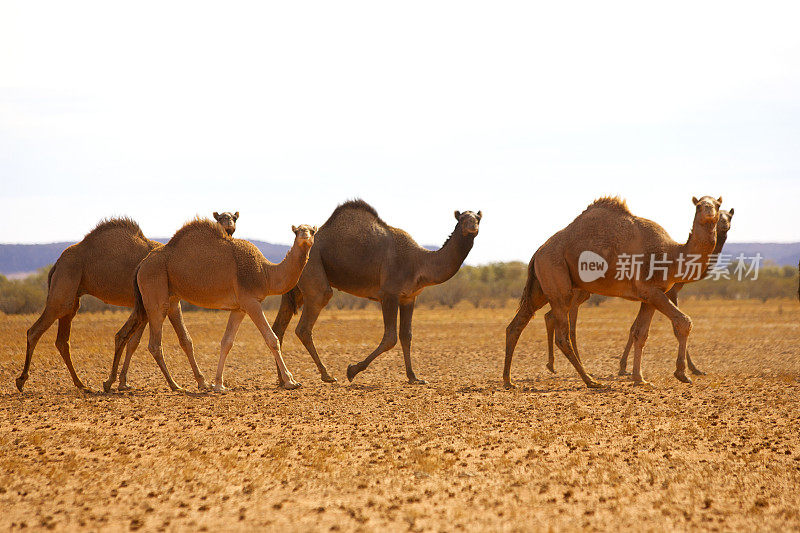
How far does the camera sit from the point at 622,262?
1270 cm

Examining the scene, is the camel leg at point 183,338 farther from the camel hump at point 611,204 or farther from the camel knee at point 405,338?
the camel hump at point 611,204

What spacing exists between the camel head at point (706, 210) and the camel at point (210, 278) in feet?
18.7

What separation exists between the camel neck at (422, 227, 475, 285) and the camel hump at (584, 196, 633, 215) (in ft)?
6.91

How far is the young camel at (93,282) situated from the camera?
41.6 feet

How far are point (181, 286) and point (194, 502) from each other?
6.29 meters

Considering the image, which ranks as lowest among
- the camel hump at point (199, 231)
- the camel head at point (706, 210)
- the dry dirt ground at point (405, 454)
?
the dry dirt ground at point (405, 454)

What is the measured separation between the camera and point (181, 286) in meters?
12.2

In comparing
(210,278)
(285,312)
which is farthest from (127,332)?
(285,312)

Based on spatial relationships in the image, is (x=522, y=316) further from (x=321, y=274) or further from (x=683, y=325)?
(x=321, y=274)

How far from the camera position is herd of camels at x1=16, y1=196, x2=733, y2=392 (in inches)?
479

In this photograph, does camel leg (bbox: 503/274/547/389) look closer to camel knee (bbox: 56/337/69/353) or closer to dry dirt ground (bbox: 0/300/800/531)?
dry dirt ground (bbox: 0/300/800/531)

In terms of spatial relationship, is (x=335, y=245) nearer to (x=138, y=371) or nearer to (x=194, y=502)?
(x=138, y=371)

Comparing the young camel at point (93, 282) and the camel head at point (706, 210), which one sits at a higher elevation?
the camel head at point (706, 210)

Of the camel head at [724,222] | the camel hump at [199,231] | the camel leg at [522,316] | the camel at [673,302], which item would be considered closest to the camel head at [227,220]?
the camel hump at [199,231]
